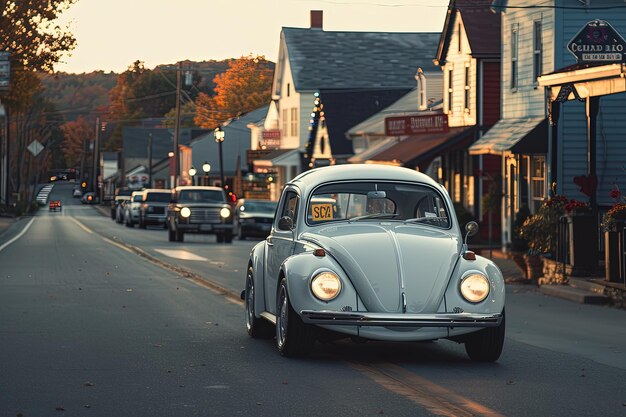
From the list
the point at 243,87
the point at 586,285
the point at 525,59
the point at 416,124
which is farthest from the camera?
the point at 243,87

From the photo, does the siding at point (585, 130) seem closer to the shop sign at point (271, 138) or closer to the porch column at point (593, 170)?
the porch column at point (593, 170)

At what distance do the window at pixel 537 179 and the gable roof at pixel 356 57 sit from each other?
125ft

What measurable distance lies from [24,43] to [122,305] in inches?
1189

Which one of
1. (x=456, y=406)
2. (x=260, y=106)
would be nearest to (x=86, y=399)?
(x=456, y=406)

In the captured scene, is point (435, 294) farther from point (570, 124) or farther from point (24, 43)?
point (24, 43)

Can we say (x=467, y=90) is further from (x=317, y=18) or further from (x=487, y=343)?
(x=317, y=18)

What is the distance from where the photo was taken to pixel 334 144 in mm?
66375

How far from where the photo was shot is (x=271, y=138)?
7625 centimetres

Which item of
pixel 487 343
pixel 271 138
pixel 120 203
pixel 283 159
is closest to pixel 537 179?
pixel 487 343

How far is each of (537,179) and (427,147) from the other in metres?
8.84

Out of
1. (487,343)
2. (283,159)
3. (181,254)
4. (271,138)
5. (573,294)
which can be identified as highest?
(271,138)

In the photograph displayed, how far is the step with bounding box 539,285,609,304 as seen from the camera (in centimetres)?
1989

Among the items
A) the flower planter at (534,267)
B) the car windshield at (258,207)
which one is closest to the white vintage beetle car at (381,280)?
the flower planter at (534,267)

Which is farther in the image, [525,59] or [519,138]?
[525,59]
